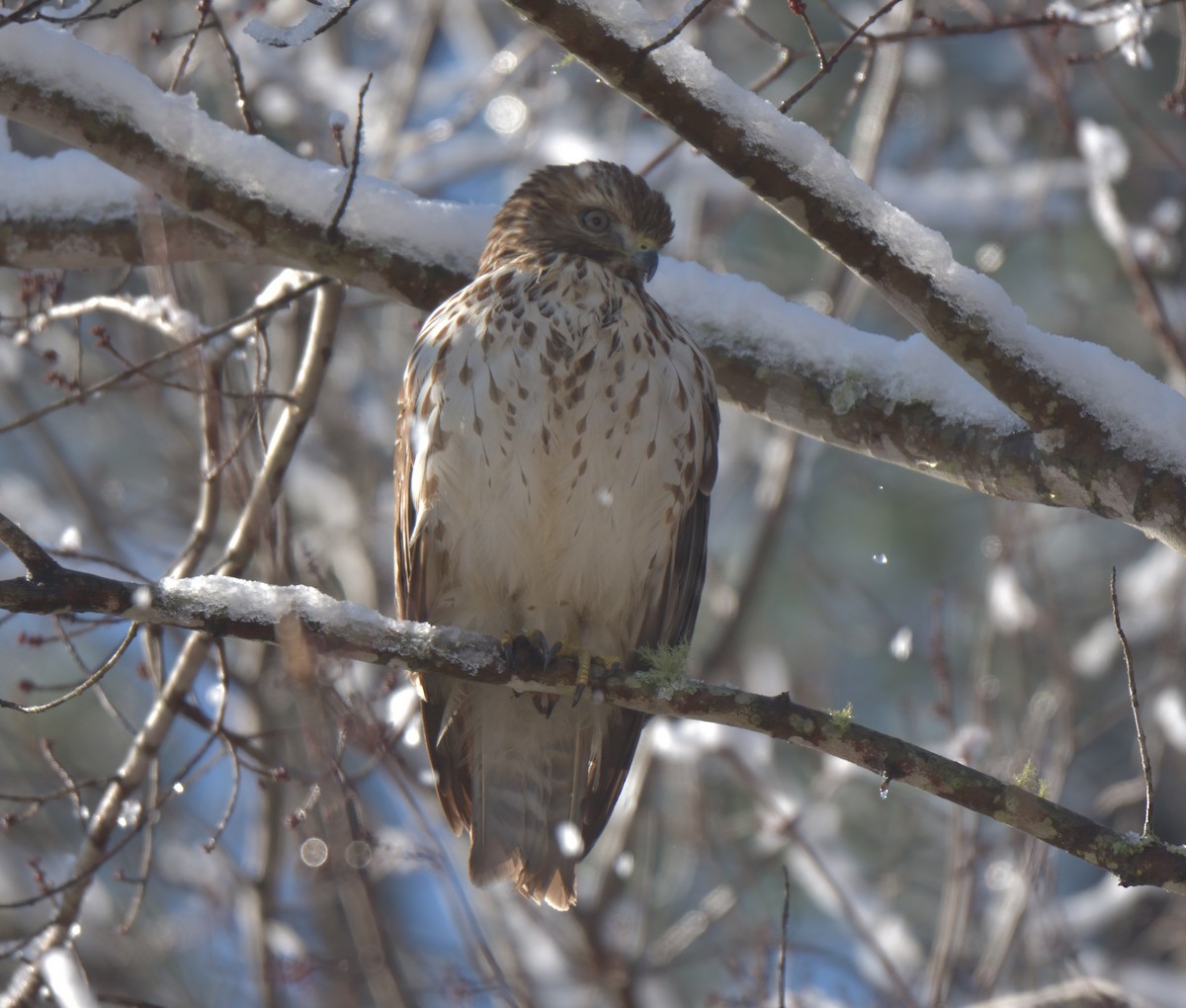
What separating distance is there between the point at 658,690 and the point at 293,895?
167 inches

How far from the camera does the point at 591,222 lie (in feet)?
14.3

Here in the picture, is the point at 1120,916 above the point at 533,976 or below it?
above

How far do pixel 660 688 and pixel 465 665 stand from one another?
A: 1.43 feet

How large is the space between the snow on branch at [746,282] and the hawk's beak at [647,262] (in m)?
0.13

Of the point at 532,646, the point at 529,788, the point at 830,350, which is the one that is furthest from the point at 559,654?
the point at 830,350

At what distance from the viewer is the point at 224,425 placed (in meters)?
3.86

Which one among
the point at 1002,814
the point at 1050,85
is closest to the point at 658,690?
the point at 1002,814

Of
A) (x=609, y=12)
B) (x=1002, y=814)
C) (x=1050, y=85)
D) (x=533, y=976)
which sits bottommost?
(x=1002, y=814)

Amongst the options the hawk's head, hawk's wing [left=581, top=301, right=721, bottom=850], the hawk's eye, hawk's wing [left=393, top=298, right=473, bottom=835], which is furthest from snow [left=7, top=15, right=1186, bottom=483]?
hawk's wing [left=581, top=301, right=721, bottom=850]

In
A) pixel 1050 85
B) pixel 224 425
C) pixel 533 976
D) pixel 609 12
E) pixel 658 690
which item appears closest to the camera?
pixel 609 12

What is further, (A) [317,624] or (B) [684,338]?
(B) [684,338]

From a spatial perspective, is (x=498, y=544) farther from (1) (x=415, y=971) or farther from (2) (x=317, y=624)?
(1) (x=415, y=971)

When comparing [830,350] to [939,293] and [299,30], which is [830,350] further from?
[299,30]

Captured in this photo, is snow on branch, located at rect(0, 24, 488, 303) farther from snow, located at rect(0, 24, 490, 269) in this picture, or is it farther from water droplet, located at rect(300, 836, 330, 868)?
water droplet, located at rect(300, 836, 330, 868)
